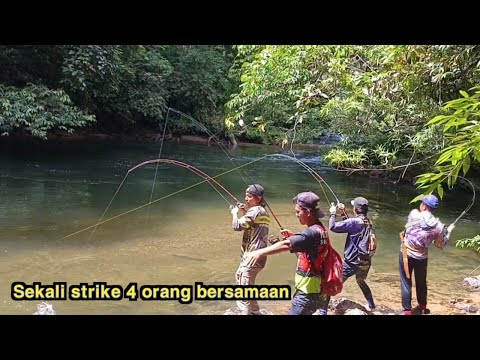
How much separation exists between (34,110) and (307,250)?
35.7 ft

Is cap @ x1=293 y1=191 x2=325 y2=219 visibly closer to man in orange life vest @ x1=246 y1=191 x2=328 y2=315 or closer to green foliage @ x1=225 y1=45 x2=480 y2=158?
man in orange life vest @ x1=246 y1=191 x2=328 y2=315

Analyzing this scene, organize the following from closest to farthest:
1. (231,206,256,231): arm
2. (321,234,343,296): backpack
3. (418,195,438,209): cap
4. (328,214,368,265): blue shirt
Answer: (321,234,343,296): backpack < (231,206,256,231): arm < (418,195,438,209): cap < (328,214,368,265): blue shirt

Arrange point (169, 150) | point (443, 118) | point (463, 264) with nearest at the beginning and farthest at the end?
1. point (443, 118)
2. point (463, 264)
3. point (169, 150)

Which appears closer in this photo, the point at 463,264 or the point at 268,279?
the point at 268,279

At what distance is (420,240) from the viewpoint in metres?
4.35

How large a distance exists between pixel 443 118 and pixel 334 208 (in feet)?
5.05

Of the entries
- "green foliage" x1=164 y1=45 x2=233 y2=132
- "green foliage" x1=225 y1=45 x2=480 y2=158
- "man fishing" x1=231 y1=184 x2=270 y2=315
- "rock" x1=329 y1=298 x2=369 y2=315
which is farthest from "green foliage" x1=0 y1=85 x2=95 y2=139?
"rock" x1=329 y1=298 x2=369 y2=315

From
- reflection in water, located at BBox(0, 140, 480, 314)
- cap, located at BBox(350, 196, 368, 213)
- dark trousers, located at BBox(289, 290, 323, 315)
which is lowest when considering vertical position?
reflection in water, located at BBox(0, 140, 480, 314)

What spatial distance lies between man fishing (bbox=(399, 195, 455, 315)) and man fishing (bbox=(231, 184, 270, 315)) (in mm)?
1366

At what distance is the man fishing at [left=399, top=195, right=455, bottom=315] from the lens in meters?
4.26

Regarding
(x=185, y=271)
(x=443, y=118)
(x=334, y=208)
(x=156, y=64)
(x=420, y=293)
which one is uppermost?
(x=156, y=64)

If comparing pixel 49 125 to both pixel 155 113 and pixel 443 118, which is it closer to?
pixel 155 113

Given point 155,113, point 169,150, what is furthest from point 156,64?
point 169,150

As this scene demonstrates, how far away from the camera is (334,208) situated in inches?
166
